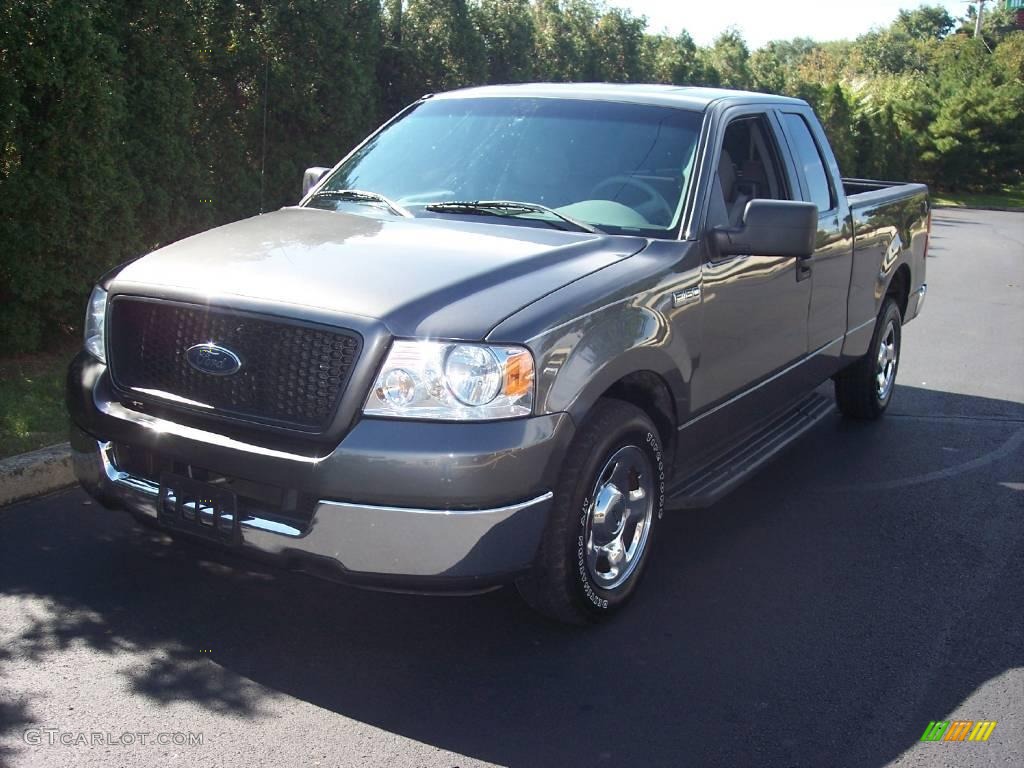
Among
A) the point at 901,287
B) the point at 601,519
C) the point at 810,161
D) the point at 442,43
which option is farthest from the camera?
the point at 442,43

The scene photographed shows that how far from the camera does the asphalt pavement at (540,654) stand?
3580mm

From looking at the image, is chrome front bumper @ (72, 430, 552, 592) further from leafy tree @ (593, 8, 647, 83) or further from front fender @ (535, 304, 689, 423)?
leafy tree @ (593, 8, 647, 83)

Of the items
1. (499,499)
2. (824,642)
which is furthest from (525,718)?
(824,642)

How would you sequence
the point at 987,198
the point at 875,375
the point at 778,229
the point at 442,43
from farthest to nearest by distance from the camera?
1. the point at 987,198
2. the point at 442,43
3. the point at 875,375
4. the point at 778,229

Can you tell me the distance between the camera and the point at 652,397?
4543 millimetres

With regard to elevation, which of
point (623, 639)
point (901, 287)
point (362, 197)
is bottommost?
point (623, 639)

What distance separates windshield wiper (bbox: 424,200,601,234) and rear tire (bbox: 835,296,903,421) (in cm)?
330

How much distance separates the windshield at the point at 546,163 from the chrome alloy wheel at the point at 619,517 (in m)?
1.05

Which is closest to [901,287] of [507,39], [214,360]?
[214,360]

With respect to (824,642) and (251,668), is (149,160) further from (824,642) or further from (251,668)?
(824,642)

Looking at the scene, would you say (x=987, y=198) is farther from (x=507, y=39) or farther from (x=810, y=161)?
(x=810, y=161)

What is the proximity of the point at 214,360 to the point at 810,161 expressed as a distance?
378 cm

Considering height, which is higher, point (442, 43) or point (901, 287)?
point (442, 43)

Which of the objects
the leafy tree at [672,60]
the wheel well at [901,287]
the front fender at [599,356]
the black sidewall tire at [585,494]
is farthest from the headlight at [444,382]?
the leafy tree at [672,60]
